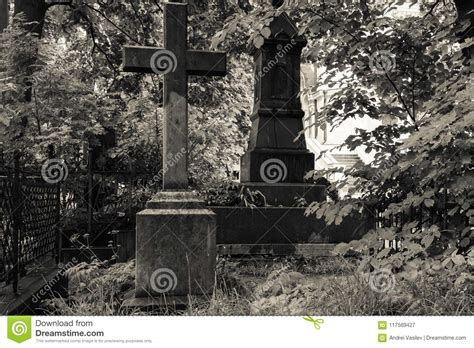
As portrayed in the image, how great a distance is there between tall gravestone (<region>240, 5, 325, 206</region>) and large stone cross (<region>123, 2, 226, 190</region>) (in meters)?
3.04

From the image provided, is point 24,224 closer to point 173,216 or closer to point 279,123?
point 173,216

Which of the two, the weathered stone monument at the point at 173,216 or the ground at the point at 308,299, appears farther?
the weathered stone monument at the point at 173,216

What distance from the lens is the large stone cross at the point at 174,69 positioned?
5.05 m

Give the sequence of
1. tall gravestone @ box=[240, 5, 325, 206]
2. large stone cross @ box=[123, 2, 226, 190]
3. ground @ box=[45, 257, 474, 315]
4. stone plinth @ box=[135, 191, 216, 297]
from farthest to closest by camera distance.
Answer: tall gravestone @ box=[240, 5, 325, 206] < large stone cross @ box=[123, 2, 226, 190] < stone plinth @ box=[135, 191, 216, 297] < ground @ box=[45, 257, 474, 315]

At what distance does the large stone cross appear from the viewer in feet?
16.6

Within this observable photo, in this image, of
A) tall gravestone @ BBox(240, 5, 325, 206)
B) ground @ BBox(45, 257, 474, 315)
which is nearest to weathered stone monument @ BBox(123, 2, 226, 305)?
ground @ BBox(45, 257, 474, 315)

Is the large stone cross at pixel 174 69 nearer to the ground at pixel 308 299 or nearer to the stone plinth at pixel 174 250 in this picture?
the stone plinth at pixel 174 250

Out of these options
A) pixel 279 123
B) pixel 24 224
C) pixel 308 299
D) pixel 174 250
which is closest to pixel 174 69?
pixel 174 250

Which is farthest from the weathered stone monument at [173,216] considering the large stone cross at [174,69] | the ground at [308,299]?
the ground at [308,299]

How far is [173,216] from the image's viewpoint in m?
4.74

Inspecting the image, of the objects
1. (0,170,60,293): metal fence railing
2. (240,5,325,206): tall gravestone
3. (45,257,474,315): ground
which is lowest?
(45,257,474,315): ground

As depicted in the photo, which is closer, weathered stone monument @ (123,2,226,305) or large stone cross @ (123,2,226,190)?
weathered stone monument @ (123,2,226,305)

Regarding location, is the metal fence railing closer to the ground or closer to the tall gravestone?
the ground

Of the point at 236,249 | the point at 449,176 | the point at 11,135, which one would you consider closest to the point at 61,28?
the point at 11,135
